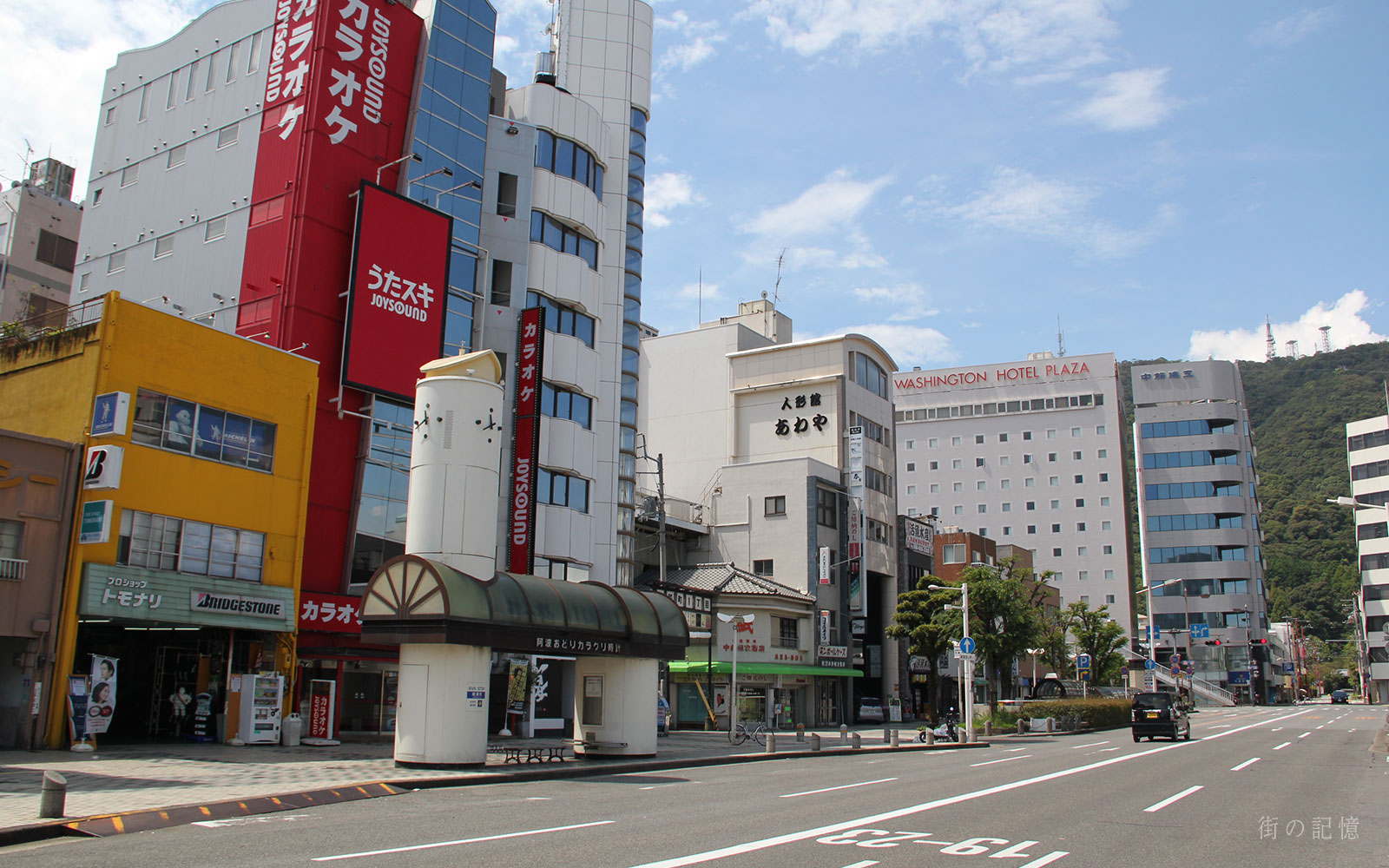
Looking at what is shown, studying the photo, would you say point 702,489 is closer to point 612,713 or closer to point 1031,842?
point 612,713

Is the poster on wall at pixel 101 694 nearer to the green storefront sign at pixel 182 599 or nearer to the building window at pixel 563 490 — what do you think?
the green storefront sign at pixel 182 599

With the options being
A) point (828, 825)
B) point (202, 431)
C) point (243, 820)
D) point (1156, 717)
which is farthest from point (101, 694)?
point (1156, 717)

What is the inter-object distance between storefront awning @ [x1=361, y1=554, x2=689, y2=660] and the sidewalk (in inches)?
108

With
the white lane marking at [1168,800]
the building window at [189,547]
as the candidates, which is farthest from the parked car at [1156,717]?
the building window at [189,547]

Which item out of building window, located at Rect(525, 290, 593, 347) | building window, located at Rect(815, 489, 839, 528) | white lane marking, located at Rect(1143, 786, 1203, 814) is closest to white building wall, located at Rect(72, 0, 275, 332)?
building window, located at Rect(525, 290, 593, 347)

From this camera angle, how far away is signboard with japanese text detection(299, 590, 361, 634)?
3002cm

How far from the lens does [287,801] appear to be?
51.9 feet

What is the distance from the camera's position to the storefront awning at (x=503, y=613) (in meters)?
21.8

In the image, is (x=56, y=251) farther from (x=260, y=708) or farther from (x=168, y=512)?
(x=260, y=708)

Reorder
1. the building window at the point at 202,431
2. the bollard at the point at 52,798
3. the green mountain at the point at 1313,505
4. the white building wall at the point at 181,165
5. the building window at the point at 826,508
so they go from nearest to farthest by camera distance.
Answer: the bollard at the point at 52,798 < the building window at the point at 202,431 < the white building wall at the point at 181,165 < the building window at the point at 826,508 < the green mountain at the point at 1313,505

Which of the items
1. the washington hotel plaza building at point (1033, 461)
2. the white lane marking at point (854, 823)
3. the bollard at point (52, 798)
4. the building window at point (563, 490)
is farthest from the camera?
the washington hotel plaza building at point (1033, 461)

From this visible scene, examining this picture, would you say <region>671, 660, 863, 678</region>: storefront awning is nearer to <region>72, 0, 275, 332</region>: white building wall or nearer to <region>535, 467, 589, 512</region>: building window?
<region>535, 467, 589, 512</region>: building window

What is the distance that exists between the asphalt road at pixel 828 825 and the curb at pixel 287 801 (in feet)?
1.51

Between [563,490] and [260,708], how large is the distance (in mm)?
16568
